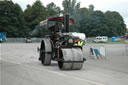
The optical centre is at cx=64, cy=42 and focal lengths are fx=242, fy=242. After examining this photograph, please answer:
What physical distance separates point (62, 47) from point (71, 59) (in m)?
1.00

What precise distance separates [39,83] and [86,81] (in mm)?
1708

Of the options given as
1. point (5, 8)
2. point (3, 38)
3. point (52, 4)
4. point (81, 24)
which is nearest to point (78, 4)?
point (81, 24)

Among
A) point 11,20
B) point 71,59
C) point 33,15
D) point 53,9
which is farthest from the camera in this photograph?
point 53,9

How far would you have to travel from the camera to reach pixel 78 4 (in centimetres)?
9781

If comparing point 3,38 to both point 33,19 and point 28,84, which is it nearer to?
point 33,19

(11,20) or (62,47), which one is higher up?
(11,20)

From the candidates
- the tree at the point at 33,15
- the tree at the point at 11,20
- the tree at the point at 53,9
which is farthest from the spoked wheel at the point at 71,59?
the tree at the point at 53,9

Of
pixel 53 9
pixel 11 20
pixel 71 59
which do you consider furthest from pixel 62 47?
pixel 53 9

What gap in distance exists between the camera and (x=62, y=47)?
1198 cm

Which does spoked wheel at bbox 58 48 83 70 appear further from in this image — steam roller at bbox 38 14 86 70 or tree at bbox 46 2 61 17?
tree at bbox 46 2 61 17

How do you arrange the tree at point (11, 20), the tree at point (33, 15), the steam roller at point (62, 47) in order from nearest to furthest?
the steam roller at point (62, 47) < the tree at point (11, 20) < the tree at point (33, 15)

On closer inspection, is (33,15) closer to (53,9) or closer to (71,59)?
(53,9)

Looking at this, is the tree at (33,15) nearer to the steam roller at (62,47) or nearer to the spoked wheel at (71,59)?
the steam roller at (62,47)

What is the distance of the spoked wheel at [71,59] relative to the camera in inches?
442
